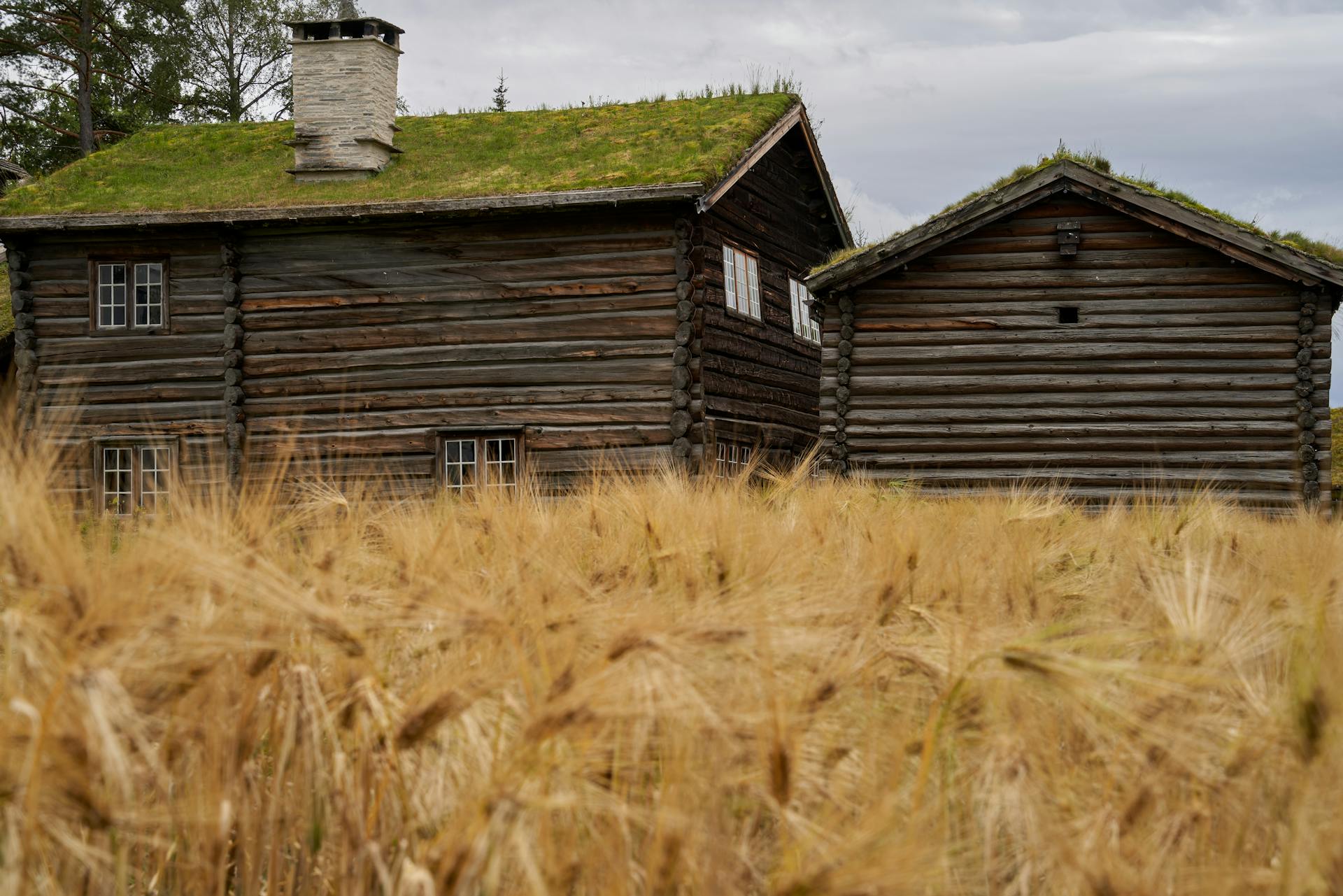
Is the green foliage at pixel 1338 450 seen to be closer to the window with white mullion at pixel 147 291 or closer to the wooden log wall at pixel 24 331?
the window with white mullion at pixel 147 291

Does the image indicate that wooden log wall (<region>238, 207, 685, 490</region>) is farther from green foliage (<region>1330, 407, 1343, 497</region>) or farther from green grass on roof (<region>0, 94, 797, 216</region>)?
green foliage (<region>1330, 407, 1343, 497</region>)

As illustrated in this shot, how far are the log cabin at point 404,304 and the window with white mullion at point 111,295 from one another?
0.05 meters

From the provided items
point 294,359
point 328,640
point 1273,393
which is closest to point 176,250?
point 294,359

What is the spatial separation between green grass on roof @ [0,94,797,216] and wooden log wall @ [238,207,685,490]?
0.57m

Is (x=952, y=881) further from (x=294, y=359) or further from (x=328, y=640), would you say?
(x=294, y=359)

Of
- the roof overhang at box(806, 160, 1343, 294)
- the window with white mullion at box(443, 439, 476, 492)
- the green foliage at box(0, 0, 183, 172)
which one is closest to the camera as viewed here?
the roof overhang at box(806, 160, 1343, 294)

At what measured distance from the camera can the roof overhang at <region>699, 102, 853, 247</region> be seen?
14.5m

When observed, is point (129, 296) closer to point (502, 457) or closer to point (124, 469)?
point (124, 469)

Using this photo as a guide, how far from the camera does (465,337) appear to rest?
14891 mm

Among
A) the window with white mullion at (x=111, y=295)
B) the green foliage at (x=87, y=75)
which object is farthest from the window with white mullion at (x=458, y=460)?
the green foliage at (x=87, y=75)

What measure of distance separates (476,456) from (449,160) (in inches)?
180

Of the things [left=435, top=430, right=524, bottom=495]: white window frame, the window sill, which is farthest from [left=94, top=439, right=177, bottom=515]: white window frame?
[left=435, top=430, right=524, bottom=495]: white window frame

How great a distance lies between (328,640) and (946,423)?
39.8 feet

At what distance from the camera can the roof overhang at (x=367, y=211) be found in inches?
547
